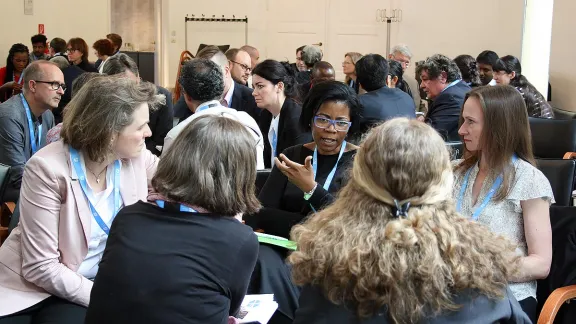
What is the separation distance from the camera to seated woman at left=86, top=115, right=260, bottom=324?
1.80 metres

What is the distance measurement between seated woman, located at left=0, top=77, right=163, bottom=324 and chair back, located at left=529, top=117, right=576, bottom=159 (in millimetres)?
2808

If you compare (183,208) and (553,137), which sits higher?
(183,208)

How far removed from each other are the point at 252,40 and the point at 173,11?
1.51m

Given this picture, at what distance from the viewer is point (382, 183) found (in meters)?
1.58

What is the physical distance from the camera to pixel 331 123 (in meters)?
3.11

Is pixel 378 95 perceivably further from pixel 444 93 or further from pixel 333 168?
pixel 333 168

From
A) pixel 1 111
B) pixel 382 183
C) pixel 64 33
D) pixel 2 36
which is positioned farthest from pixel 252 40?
pixel 382 183

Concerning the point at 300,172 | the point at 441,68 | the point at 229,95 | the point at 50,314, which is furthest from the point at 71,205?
the point at 441,68

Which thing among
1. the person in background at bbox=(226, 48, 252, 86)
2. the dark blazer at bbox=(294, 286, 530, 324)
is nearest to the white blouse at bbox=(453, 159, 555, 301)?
the dark blazer at bbox=(294, 286, 530, 324)

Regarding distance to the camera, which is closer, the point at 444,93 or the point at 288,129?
the point at 288,129

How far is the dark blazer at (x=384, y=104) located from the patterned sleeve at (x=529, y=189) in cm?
219

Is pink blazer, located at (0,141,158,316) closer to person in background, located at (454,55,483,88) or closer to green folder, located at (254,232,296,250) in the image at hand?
green folder, located at (254,232,296,250)

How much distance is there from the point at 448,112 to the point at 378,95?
67cm

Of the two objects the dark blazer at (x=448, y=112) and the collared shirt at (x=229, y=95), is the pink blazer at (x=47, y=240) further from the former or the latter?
the dark blazer at (x=448, y=112)
